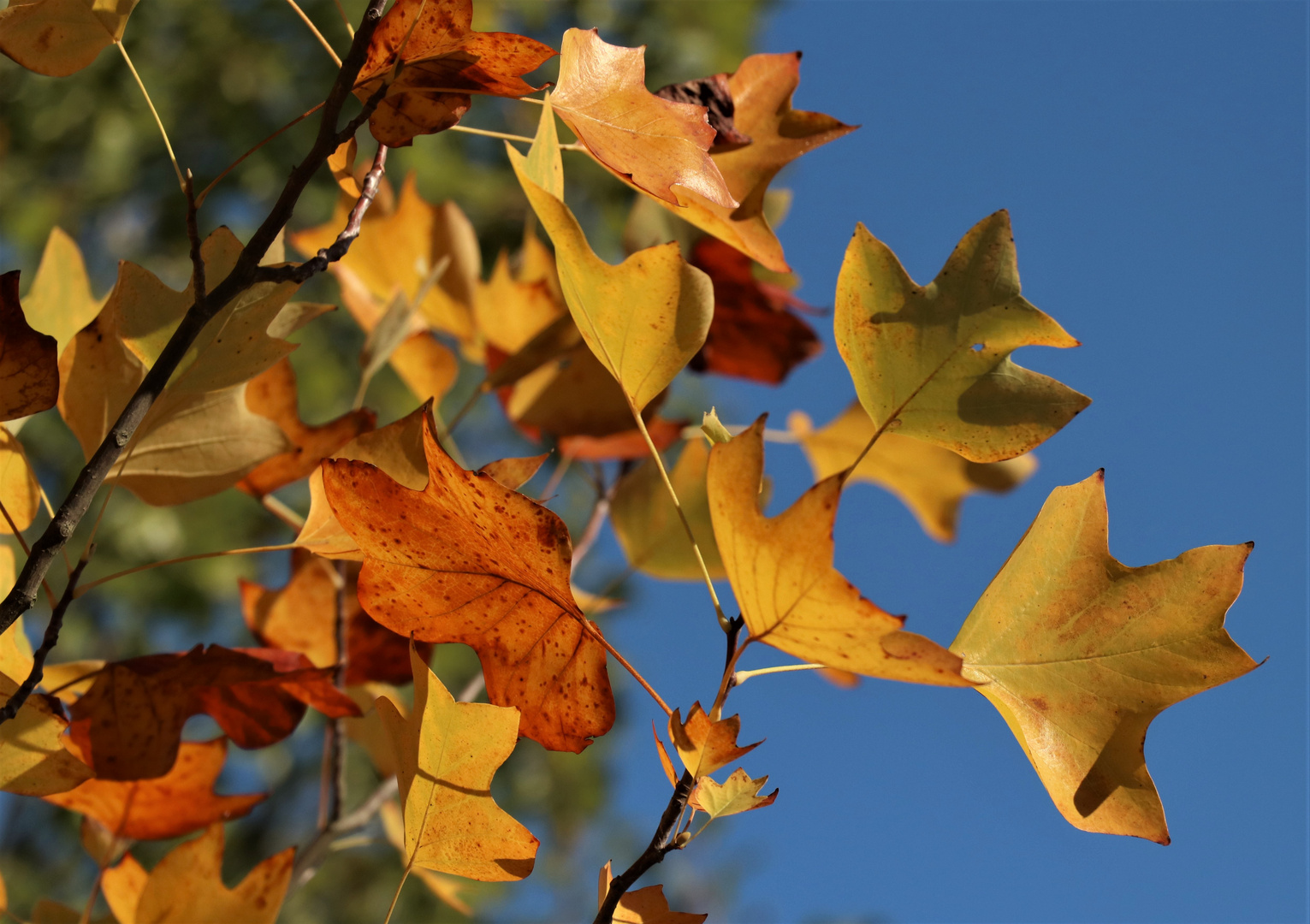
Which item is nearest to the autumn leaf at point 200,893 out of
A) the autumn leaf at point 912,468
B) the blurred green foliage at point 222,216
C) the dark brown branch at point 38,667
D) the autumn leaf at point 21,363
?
the dark brown branch at point 38,667

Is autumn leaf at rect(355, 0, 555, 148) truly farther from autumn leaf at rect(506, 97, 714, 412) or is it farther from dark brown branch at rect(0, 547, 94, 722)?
dark brown branch at rect(0, 547, 94, 722)

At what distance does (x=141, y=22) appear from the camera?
3162 mm

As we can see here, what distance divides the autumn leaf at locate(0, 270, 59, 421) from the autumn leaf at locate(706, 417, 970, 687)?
0.83ft

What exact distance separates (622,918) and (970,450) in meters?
0.21

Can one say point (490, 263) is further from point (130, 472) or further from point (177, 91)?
point (130, 472)

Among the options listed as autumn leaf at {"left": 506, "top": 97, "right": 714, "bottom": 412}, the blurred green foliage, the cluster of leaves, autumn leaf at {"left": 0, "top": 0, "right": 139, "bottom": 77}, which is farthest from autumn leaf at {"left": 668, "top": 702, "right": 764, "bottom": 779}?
the blurred green foliage

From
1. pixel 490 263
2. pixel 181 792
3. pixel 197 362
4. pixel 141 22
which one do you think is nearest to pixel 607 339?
pixel 197 362

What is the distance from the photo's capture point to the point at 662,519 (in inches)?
26.1

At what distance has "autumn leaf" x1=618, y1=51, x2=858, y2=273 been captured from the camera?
0.43m

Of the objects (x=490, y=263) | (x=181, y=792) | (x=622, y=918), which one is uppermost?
(x=622, y=918)

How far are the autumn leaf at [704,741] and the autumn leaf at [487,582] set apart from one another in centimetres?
5

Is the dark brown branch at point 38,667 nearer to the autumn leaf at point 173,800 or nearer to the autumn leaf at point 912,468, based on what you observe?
the autumn leaf at point 173,800

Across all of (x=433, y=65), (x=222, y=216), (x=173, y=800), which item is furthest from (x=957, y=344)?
(x=222, y=216)

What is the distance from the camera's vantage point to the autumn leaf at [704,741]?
31 cm
